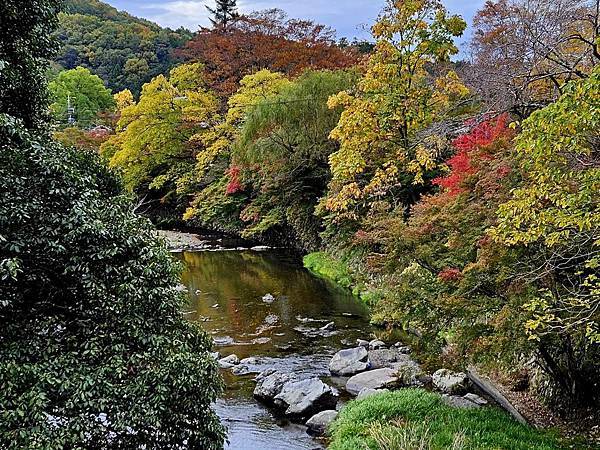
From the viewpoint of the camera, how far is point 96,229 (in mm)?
5445

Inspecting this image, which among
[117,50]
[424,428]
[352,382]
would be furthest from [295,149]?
[117,50]

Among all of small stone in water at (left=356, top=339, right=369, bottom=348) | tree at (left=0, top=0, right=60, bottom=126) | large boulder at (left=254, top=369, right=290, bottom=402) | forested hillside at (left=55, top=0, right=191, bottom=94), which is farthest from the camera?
forested hillside at (left=55, top=0, right=191, bottom=94)

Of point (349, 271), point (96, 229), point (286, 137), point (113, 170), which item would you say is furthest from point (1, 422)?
point (286, 137)

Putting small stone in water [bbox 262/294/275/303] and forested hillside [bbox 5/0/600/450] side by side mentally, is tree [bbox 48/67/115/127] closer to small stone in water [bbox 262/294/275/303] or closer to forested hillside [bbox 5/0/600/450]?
small stone in water [bbox 262/294/275/303]

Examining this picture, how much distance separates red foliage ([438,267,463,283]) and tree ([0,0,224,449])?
11.9 ft

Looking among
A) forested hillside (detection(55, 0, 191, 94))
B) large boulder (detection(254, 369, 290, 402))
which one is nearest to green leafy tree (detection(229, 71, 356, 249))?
large boulder (detection(254, 369, 290, 402))

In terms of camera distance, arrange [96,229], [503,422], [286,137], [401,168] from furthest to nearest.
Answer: [286,137]
[401,168]
[503,422]
[96,229]

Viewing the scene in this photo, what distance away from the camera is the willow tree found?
50.6 feet

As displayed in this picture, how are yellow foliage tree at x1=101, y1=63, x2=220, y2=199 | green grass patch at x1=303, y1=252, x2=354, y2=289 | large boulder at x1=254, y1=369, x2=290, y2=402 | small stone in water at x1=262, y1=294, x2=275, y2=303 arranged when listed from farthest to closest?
yellow foliage tree at x1=101, y1=63, x2=220, y2=199 < green grass patch at x1=303, y1=252, x2=354, y2=289 < small stone in water at x1=262, y1=294, x2=275, y2=303 < large boulder at x1=254, y1=369, x2=290, y2=402

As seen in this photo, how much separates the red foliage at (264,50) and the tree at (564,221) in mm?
25361

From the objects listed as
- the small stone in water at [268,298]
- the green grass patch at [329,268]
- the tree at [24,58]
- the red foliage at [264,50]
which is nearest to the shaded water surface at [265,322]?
the small stone in water at [268,298]

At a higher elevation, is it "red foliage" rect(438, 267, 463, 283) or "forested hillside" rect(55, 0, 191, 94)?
"forested hillside" rect(55, 0, 191, 94)

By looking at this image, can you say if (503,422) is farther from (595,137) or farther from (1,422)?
(1,422)

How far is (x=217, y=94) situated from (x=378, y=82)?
19202 mm
